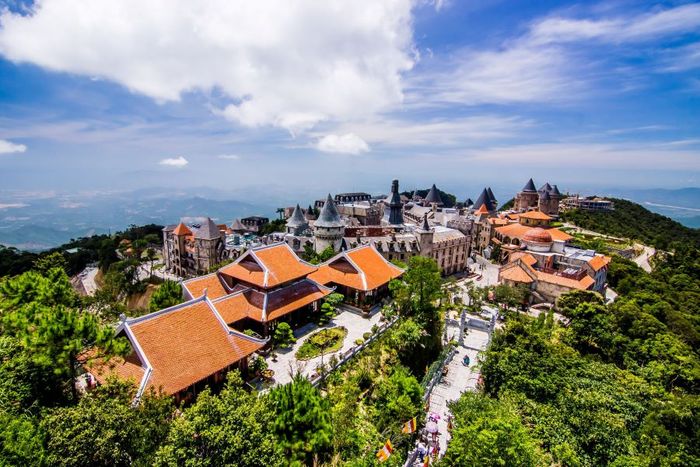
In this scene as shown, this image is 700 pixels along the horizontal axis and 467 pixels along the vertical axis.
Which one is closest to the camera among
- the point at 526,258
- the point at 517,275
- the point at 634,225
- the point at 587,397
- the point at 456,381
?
the point at 587,397

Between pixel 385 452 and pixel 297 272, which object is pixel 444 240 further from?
pixel 385 452

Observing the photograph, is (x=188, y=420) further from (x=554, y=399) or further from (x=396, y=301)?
(x=396, y=301)

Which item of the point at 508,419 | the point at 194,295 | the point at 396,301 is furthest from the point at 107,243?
the point at 508,419

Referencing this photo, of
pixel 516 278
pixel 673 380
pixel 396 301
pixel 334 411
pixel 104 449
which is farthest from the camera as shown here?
pixel 516 278

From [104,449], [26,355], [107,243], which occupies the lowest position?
[107,243]

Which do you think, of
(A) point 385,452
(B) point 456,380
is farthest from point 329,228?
(A) point 385,452

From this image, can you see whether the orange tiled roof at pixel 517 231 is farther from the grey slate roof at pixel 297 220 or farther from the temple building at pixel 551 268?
the grey slate roof at pixel 297 220
